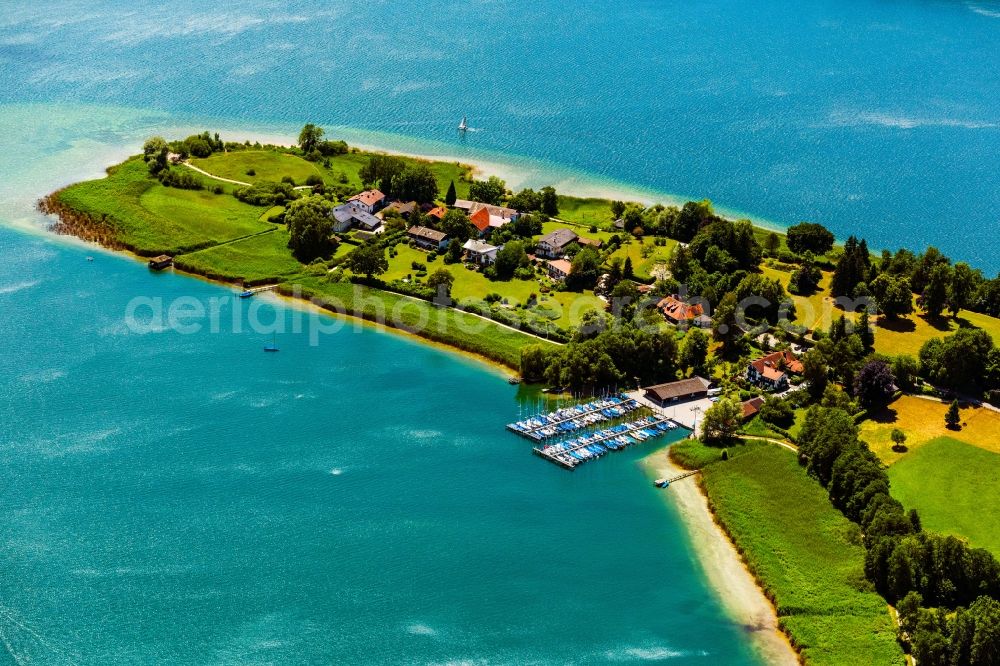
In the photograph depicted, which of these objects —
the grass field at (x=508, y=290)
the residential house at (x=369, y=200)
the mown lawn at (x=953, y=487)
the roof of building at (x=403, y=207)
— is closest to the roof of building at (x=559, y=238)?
the grass field at (x=508, y=290)

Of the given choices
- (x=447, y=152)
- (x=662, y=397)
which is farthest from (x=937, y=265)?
(x=447, y=152)

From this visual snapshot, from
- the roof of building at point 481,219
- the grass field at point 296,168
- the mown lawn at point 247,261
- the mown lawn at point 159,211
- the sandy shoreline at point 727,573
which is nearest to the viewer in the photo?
the sandy shoreline at point 727,573

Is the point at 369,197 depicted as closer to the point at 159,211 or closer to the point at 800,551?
the point at 159,211

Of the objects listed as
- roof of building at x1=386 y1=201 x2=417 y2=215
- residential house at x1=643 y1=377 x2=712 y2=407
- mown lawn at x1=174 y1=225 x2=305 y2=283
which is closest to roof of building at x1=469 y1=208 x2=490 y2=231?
roof of building at x1=386 y1=201 x2=417 y2=215

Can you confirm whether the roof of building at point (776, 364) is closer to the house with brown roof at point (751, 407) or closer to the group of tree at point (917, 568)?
the house with brown roof at point (751, 407)

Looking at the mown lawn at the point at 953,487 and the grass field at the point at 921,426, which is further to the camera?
the grass field at the point at 921,426

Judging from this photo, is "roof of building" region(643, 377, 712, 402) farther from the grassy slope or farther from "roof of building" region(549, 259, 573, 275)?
"roof of building" region(549, 259, 573, 275)

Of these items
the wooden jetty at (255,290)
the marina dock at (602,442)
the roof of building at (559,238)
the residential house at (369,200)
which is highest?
the residential house at (369,200)
